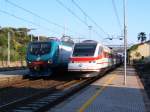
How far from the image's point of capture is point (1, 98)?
19.0 metres

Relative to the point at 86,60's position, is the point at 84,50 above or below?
above

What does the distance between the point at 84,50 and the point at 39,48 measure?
370cm

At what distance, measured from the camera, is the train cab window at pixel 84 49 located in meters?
31.0

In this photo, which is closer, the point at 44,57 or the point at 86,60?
the point at 86,60

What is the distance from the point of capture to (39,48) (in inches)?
1294

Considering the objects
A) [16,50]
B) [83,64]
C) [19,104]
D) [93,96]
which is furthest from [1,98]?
[16,50]

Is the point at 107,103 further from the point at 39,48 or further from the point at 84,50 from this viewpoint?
the point at 39,48

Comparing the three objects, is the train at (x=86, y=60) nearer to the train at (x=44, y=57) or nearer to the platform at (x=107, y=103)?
the train at (x=44, y=57)

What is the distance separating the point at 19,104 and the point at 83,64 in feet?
45.6

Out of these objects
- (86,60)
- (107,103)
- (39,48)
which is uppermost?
(39,48)

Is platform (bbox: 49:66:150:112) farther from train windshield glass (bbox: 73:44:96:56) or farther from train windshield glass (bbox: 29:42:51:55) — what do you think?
train windshield glass (bbox: 29:42:51:55)

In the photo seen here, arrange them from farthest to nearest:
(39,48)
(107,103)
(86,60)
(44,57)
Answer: (39,48), (44,57), (86,60), (107,103)

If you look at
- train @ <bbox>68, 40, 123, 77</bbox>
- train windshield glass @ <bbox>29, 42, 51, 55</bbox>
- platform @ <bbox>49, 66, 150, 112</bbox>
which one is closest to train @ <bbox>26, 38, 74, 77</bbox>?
train windshield glass @ <bbox>29, 42, 51, 55</bbox>

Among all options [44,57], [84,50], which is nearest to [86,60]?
[84,50]
